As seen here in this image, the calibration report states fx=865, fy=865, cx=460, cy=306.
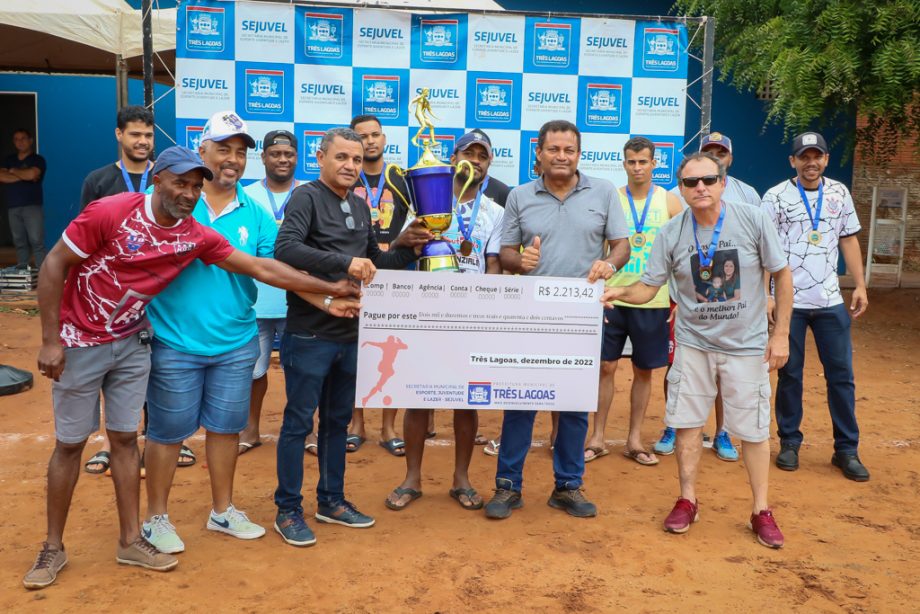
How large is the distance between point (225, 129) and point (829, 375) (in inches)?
167

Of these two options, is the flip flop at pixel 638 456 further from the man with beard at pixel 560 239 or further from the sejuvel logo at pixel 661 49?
the sejuvel logo at pixel 661 49

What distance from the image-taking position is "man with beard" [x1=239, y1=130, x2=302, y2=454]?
5.81 meters

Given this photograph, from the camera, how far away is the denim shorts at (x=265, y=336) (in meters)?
5.85

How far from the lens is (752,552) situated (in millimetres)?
4496

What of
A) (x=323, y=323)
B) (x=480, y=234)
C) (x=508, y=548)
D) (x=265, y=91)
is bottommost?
(x=508, y=548)

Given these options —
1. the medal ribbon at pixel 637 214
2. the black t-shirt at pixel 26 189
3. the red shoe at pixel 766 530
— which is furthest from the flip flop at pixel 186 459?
the black t-shirt at pixel 26 189

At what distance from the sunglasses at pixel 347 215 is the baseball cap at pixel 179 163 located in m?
0.75

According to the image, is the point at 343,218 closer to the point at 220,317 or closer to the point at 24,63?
the point at 220,317

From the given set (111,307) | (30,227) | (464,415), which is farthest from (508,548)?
(30,227)

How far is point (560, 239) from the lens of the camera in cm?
481

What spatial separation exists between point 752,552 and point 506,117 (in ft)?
13.7

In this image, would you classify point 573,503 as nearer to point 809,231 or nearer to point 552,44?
point 809,231

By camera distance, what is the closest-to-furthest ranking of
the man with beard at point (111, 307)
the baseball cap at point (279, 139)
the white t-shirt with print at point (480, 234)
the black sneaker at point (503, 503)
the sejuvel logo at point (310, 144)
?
1. the man with beard at point (111, 307)
2. the black sneaker at point (503, 503)
3. the white t-shirt with print at point (480, 234)
4. the baseball cap at point (279, 139)
5. the sejuvel logo at point (310, 144)

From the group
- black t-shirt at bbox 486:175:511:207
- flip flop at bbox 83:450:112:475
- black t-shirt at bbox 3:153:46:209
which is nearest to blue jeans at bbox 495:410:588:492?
black t-shirt at bbox 486:175:511:207
